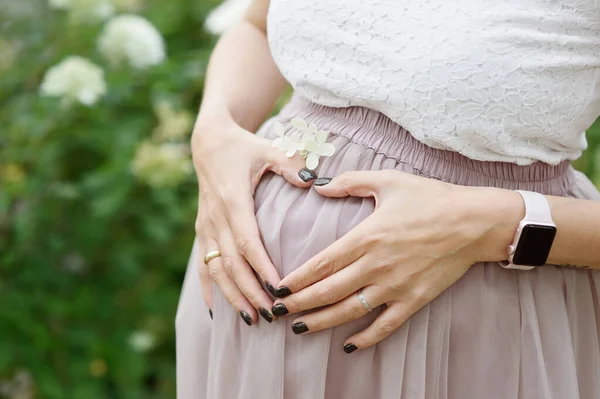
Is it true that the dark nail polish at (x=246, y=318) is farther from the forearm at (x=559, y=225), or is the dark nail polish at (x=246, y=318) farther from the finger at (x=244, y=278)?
the forearm at (x=559, y=225)

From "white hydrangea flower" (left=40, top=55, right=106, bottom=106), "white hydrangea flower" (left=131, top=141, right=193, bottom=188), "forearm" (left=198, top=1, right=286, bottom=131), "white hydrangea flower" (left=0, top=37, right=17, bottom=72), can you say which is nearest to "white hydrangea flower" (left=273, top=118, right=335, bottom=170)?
"forearm" (left=198, top=1, right=286, bottom=131)

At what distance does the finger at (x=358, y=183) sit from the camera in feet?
Result: 2.86

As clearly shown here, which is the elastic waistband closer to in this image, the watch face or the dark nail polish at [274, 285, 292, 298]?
the watch face

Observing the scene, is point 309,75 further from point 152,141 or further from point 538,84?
point 152,141

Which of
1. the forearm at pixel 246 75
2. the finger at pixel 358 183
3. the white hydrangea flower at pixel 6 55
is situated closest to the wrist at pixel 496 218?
the finger at pixel 358 183

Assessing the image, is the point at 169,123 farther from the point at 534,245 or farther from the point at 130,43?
the point at 534,245

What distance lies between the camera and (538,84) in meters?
0.84

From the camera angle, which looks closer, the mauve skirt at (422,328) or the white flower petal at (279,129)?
the mauve skirt at (422,328)

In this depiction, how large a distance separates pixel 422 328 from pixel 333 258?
0.15m

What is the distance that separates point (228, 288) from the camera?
95 centimetres

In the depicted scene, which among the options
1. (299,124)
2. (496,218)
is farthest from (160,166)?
(496,218)

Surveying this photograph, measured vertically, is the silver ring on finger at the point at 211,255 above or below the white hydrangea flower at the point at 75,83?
above

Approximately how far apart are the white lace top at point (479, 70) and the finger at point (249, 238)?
8.4 inches

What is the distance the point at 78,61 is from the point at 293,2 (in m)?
1.06
